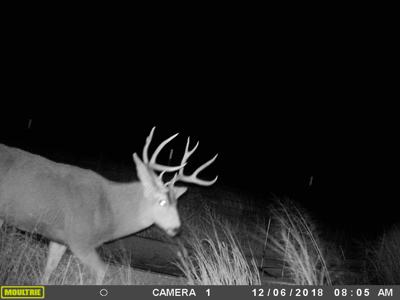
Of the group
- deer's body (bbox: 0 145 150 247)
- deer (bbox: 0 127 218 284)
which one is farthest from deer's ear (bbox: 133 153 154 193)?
Answer: deer's body (bbox: 0 145 150 247)

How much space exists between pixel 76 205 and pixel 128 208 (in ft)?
2.49

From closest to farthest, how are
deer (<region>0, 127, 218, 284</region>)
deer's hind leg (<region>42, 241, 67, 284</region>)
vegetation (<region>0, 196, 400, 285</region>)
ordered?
vegetation (<region>0, 196, 400, 285</region>) < deer's hind leg (<region>42, 241, 67, 284</region>) < deer (<region>0, 127, 218, 284</region>)

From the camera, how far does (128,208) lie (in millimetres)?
5422

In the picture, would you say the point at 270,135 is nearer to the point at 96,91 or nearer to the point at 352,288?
the point at 96,91

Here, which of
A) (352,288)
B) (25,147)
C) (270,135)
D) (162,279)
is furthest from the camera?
(270,135)

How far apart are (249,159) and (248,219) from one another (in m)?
2.96

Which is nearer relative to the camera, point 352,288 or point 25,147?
point 352,288

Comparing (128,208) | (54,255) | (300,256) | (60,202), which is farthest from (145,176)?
(300,256)

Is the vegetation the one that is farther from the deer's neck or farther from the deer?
the deer's neck

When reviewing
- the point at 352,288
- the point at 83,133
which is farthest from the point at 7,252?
the point at 83,133

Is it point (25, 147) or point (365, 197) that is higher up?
point (25, 147)

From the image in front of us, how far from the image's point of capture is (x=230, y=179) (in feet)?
41.8

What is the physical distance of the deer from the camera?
4582 millimetres

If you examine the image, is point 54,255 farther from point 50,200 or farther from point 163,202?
point 163,202
